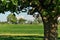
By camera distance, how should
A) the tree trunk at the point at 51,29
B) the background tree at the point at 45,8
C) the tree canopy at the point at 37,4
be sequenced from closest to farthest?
the tree canopy at the point at 37,4 < the background tree at the point at 45,8 < the tree trunk at the point at 51,29

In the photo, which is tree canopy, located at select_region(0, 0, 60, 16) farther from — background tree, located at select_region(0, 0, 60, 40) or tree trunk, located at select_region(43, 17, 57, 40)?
tree trunk, located at select_region(43, 17, 57, 40)

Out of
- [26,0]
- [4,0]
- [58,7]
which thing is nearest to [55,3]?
[58,7]

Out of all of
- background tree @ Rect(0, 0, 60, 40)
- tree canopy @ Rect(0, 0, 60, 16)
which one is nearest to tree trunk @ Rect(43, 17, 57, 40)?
background tree @ Rect(0, 0, 60, 40)

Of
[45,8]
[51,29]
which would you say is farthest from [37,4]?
[51,29]

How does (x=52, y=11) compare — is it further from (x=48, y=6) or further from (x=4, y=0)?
(x=4, y=0)

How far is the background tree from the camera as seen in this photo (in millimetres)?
9820

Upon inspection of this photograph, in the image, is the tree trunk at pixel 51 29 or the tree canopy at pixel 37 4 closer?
the tree canopy at pixel 37 4

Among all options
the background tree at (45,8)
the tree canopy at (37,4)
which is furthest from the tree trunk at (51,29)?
the tree canopy at (37,4)

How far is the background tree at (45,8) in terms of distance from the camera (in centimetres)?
982

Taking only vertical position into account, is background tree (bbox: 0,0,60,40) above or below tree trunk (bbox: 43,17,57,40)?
above

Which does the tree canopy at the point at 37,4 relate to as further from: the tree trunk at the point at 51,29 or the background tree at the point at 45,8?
the tree trunk at the point at 51,29

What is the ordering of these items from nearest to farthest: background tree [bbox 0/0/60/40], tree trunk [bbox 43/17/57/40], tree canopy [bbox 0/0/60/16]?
tree canopy [bbox 0/0/60/16] < background tree [bbox 0/0/60/40] < tree trunk [bbox 43/17/57/40]

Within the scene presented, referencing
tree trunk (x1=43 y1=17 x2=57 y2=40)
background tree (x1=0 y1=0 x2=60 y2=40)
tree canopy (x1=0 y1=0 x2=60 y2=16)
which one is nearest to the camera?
tree canopy (x1=0 y1=0 x2=60 y2=16)

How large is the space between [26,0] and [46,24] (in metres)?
2.12
